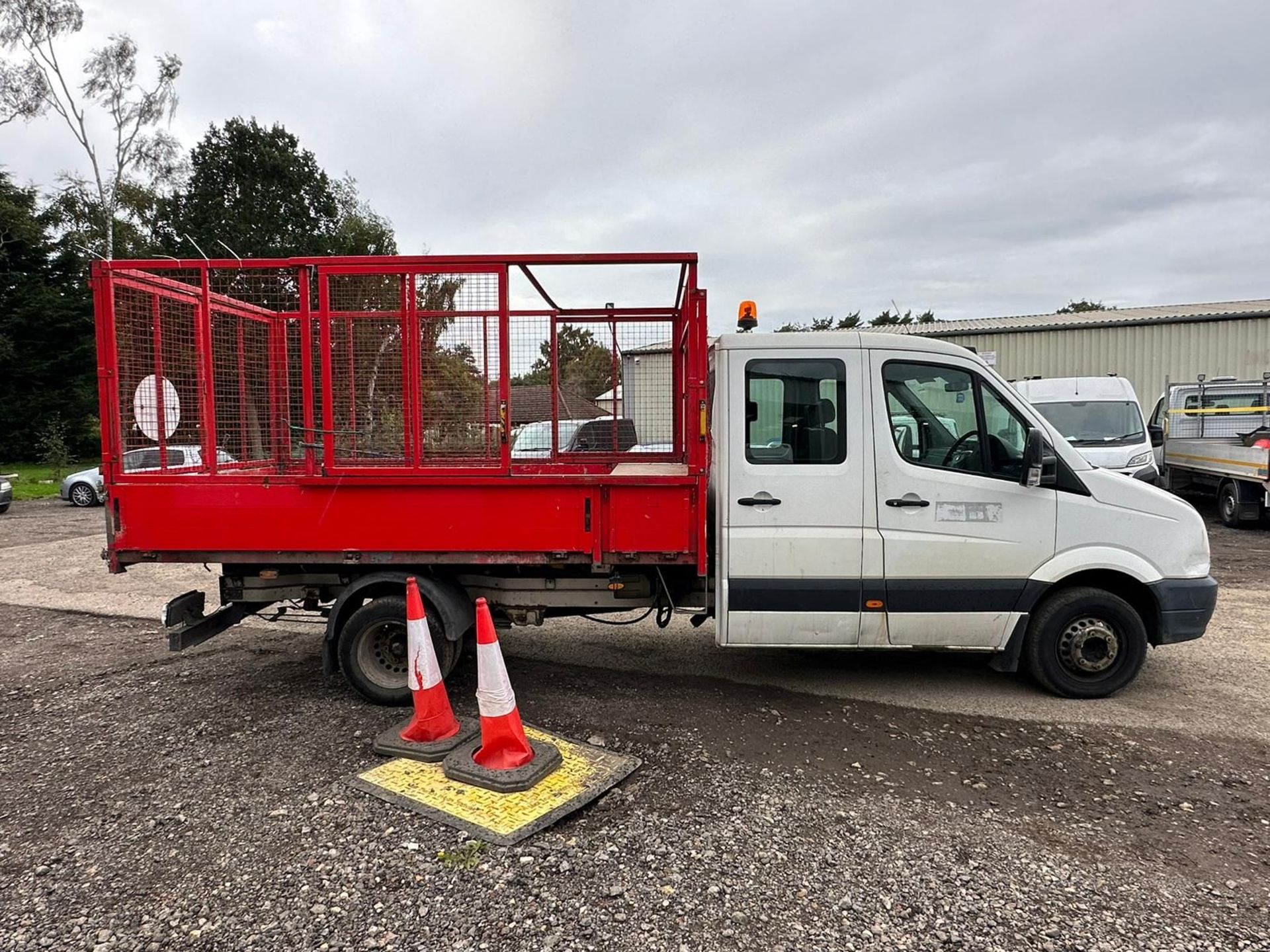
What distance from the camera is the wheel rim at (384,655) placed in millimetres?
4734

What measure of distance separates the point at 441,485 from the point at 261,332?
2.71 meters

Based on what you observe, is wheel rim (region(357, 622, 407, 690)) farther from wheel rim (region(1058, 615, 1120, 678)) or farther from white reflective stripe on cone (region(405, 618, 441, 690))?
wheel rim (region(1058, 615, 1120, 678))

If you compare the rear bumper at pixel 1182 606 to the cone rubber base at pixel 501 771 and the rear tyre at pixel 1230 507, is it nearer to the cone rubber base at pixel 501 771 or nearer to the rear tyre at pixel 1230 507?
the cone rubber base at pixel 501 771

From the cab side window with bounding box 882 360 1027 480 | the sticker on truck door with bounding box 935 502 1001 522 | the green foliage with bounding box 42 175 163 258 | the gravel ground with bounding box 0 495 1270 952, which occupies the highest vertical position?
the green foliage with bounding box 42 175 163 258

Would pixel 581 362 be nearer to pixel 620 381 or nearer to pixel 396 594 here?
pixel 620 381

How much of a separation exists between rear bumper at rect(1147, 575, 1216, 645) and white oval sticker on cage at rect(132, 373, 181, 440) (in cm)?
633

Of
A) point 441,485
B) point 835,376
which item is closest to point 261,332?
point 441,485

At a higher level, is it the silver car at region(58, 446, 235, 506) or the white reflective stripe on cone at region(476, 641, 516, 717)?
the silver car at region(58, 446, 235, 506)

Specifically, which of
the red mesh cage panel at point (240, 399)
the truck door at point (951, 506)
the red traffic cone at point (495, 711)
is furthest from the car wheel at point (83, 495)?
the truck door at point (951, 506)

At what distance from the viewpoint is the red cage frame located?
14.5 feet

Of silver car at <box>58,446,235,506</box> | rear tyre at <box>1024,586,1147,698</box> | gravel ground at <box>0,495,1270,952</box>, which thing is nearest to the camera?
gravel ground at <box>0,495,1270,952</box>

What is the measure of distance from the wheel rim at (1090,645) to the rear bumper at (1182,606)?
0.97 feet

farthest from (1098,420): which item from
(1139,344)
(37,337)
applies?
(37,337)

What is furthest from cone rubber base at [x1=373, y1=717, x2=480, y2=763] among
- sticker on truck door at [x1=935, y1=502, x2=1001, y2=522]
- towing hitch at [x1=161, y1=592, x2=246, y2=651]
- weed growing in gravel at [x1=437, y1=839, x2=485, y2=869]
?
sticker on truck door at [x1=935, y1=502, x2=1001, y2=522]
